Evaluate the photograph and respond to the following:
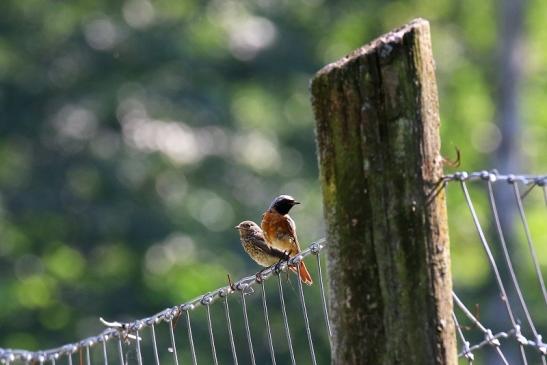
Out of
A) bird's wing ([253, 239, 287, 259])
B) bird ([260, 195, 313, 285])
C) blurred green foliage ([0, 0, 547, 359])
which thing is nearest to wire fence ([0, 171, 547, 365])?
bird ([260, 195, 313, 285])

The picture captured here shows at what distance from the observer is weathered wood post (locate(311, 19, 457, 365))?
3420mm

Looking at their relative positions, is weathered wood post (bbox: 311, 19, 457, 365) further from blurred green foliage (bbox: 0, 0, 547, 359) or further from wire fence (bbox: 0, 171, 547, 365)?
blurred green foliage (bbox: 0, 0, 547, 359)

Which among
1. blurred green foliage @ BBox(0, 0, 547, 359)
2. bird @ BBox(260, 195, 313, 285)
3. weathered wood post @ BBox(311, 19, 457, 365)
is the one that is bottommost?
weathered wood post @ BBox(311, 19, 457, 365)

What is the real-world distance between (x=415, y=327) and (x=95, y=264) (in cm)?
2136

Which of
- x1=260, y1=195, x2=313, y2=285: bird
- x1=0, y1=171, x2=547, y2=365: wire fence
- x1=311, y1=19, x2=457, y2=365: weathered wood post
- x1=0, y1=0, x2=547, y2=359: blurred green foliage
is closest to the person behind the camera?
x1=311, y1=19, x2=457, y2=365: weathered wood post

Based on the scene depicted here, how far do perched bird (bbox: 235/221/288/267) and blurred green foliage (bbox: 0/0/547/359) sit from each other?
13.7m

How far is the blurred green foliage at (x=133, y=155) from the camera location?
23.5m

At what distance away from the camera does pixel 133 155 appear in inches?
947

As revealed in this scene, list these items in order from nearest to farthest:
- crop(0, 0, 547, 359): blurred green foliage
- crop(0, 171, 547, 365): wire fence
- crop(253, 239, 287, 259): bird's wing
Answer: crop(0, 171, 547, 365): wire fence
crop(253, 239, 287, 259): bird's wing
crop(0, 0, 547, 359): blurred green foliage

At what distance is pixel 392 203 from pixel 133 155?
68.3 ft

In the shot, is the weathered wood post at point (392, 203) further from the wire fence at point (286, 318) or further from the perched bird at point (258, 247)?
the perched bird at point (258, 247)

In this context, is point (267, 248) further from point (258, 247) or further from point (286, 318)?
point (286, 318)

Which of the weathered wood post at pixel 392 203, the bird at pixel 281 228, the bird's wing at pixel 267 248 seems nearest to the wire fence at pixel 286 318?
the weathered wood post at pixel 392 203

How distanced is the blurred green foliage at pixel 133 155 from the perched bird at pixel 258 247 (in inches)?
540
